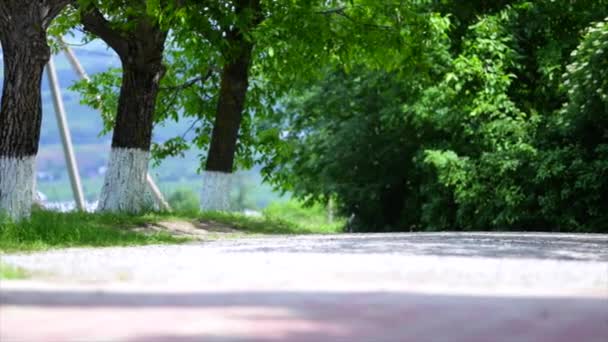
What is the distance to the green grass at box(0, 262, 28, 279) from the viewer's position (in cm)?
921

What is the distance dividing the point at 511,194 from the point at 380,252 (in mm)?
15460

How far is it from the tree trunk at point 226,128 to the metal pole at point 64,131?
5.71 m

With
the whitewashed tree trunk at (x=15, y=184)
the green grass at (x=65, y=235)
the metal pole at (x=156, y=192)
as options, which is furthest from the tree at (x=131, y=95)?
the metal pole at (x=156, y=192)

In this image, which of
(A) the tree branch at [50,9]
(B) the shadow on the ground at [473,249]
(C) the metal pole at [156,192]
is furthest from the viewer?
(C) the metal pole at [156,192]

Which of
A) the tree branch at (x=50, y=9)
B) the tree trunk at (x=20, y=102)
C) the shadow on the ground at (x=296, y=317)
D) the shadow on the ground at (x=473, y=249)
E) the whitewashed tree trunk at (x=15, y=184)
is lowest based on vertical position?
the shadow on the ground at (x=296, y=317)

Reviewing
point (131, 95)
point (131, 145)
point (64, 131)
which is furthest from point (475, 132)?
point (131, 145)

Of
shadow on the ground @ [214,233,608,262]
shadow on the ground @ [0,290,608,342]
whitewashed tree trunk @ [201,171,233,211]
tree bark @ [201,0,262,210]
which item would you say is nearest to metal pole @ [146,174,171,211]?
whitewashed tree trunk @ [201,171,233,211]

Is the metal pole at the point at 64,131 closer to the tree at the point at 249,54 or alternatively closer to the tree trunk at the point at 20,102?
the tree at the point at 249,54

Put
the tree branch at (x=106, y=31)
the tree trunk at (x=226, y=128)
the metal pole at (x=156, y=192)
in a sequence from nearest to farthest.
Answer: the tree branch at (x=106, y=31) < the tree trunk at (x=226, y=128) < the metal pole at (x=156, y=192)

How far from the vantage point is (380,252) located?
44.2ft

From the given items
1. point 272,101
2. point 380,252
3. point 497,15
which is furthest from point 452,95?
point 380,252

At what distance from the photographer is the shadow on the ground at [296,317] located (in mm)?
6328

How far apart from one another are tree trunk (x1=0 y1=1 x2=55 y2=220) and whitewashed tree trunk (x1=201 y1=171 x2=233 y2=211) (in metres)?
8.58

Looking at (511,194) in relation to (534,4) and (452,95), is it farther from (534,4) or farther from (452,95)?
(534,4)
